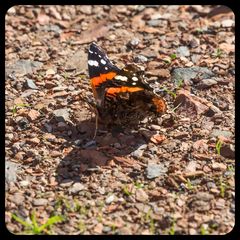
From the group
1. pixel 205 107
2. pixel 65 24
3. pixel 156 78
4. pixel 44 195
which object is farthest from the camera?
pixel 65 24

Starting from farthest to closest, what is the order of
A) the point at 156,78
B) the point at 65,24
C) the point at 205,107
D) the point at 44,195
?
the point at 65,24, the point at 156,78, the point at 205,107, the point at 44,195

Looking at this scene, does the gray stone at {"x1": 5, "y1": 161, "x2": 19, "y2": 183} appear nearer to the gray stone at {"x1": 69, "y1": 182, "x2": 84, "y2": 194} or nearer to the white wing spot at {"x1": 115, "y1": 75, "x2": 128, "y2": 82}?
the gray stone at {"x1": 69, "y1": 182, "x2": 84, "y2": 194}

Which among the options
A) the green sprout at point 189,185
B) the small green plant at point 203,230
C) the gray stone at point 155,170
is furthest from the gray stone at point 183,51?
the small green plant at point 203,230

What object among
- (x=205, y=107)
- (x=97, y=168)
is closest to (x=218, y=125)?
(x=205, y=107)

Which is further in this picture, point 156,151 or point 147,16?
point 147,16

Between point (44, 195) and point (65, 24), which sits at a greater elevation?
point (65, 24)

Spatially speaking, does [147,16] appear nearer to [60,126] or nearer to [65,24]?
[65,24]

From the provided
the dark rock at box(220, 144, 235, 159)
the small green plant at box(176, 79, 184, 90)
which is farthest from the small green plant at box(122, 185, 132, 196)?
the small green plant at box(176, 79, 184, 90)
